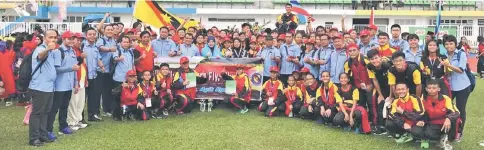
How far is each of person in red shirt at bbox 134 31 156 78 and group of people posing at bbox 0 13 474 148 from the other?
18mm

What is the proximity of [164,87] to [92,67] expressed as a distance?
1.39 meters

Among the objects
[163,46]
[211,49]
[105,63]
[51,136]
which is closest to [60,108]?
[51,136]

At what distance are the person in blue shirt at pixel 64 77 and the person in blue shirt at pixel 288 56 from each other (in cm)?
396

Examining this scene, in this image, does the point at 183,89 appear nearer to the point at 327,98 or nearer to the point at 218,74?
the point at 218,74

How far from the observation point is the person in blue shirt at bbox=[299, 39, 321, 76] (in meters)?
8.22

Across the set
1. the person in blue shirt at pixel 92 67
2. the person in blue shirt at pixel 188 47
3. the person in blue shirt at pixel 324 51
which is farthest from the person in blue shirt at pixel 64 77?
the person in blue shirt at pixel 324 51

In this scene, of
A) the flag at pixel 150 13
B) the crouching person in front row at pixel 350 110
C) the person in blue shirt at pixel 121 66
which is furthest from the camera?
the flag at pixel 150 13

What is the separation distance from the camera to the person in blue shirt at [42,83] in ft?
18.5

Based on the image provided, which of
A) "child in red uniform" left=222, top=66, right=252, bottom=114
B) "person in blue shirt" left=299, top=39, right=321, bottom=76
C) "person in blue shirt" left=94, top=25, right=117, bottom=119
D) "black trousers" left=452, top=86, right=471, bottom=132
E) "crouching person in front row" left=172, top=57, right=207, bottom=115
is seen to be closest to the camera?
Result: "black trousers" left=452, top=86, right=471, bottom=132

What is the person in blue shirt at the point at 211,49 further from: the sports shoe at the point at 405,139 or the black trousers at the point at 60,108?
the sports shoe at the point at 405,139

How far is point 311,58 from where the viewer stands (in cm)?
828

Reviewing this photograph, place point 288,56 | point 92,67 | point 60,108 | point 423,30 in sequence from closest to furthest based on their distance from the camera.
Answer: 1. point 60,108
2. point 92,67
3. point 288,56
4. point 423,30

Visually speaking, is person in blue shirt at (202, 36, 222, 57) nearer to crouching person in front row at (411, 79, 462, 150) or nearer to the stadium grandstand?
crouching person in front row at (411, 79, 462, 150)

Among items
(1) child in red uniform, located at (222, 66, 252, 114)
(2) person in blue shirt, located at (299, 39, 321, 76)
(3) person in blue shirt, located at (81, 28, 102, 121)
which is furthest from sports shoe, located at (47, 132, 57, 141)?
(2) person in blue shirt, located at (299, 39, 321, 76)
